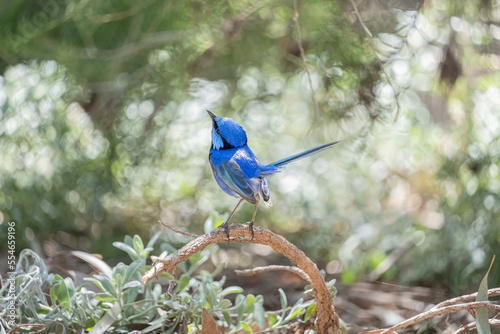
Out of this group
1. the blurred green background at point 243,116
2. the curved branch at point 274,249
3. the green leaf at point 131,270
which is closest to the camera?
the curved branch at point 274,249

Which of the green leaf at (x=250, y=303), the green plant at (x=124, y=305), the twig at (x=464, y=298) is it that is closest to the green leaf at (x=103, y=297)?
the green plant at (x=124, y=305)

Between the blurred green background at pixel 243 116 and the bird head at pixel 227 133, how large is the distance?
84 cm

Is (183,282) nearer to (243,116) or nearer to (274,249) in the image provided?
(274,249)

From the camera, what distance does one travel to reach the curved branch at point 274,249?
98cm

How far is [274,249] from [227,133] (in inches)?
9.8

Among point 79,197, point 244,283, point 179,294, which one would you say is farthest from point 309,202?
point 179,294

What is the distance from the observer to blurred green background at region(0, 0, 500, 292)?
196cm

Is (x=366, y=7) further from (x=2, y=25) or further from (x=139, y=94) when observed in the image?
(x=2, y=25)

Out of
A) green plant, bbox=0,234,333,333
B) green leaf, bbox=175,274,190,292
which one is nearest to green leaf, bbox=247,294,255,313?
green plant, bbox=0,234,333,333

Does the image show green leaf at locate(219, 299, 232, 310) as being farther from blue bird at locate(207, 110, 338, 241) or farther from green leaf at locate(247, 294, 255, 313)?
blue bird at locate(207, 110, 338, 241)

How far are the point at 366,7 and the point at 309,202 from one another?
0.80m

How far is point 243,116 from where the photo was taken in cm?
234

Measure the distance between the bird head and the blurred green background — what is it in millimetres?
842

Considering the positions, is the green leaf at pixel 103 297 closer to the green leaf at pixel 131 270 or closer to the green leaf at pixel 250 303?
the green leaf at pixel 131 270
